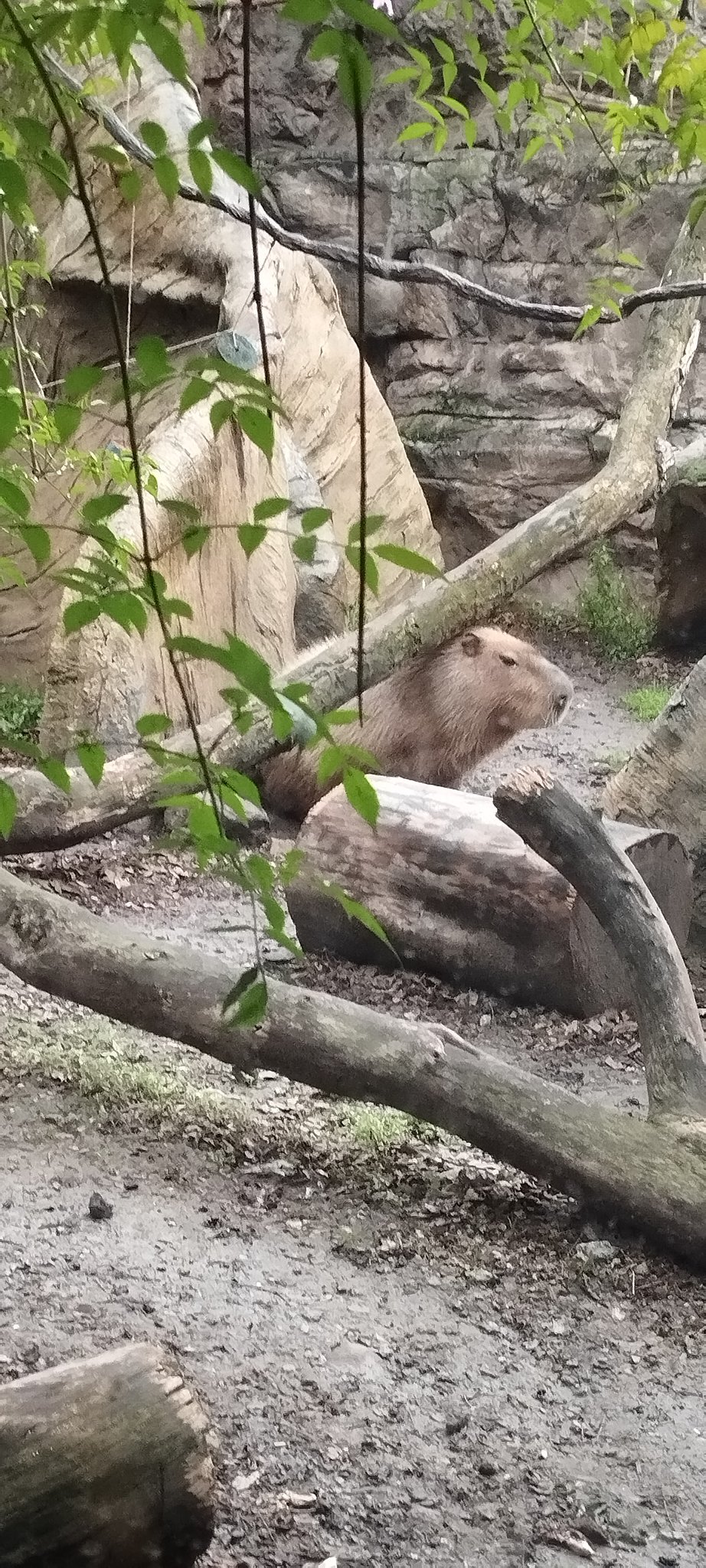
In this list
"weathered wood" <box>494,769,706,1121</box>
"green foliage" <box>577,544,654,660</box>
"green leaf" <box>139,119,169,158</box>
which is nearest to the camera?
"green leaf" <box>139,119,169,158</box>

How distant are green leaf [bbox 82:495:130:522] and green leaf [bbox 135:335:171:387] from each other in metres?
0.09

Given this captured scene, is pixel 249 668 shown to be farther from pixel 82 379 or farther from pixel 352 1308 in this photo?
pixel 352 1308

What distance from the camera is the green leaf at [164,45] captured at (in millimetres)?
827

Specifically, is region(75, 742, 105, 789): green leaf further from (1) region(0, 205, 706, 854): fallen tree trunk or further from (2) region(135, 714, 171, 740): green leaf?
(1) region(0, 205, 706, 854): fallen tree trunk

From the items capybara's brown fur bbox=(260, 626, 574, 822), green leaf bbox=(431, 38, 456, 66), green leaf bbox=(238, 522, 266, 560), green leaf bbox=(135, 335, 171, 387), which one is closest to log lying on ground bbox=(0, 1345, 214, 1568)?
green leaf bbox=(238, 522, 266, 560)

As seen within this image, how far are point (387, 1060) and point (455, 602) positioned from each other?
7.98 feet

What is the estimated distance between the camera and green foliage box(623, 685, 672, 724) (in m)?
6.23

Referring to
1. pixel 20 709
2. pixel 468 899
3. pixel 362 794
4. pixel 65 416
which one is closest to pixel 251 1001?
pixel 362 794

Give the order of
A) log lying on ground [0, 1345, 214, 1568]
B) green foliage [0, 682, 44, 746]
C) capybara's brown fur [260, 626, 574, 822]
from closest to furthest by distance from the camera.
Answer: log lying on ground [0, 1345, 214, 1568] < capybara's brown fur [260, 626, 574, 822] < green foliage [0, 682, 44, 746]

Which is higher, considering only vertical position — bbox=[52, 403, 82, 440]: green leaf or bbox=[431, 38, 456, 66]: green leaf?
bbox=[431, 38, 456, 66]: green leaf

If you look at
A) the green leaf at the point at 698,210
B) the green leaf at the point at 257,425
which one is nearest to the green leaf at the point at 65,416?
the green leaf at the point at 257,425

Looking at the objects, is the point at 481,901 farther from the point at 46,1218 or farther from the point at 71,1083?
the point at 46,1218

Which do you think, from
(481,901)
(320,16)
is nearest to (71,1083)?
(481,901)

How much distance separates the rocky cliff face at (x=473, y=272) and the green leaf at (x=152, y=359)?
23.7 feet
